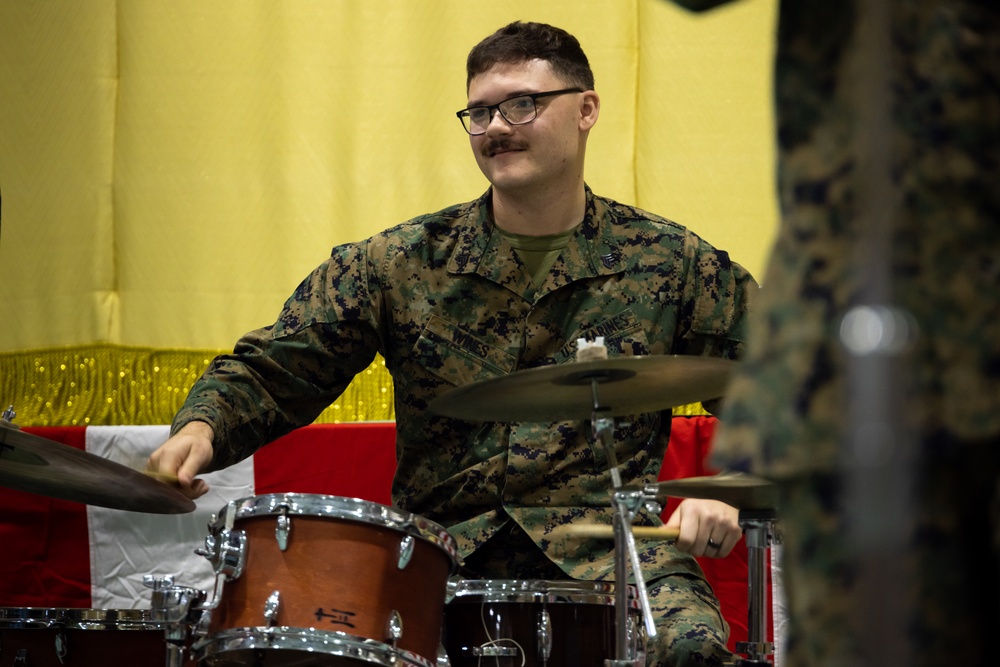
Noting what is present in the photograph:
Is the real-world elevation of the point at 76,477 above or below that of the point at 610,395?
below

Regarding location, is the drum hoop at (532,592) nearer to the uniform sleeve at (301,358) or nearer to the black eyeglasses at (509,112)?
the uniform sleeve at (301,358)

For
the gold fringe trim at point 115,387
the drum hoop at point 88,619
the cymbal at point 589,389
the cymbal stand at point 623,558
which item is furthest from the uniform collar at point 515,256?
the drum hoop at point 88,619

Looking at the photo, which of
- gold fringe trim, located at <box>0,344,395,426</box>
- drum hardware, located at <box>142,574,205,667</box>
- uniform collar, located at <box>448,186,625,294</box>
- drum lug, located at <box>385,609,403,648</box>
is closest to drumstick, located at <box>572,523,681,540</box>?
drum lug, located at <box>385,609,403,648</box>

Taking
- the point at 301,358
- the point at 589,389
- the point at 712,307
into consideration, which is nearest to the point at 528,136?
the point at 712,307

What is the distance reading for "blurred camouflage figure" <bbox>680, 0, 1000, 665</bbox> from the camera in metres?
0.65

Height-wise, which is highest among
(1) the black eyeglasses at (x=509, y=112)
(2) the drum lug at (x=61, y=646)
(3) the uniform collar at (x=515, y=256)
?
(1) the black eyeglasses at (x=509, y=112)

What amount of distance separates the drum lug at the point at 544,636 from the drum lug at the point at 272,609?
384 mm

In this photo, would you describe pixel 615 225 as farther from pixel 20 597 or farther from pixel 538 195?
pixel 20 597

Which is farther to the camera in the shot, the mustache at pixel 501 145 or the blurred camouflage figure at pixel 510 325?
the mustache at pixel 501 145

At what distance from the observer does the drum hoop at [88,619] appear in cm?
175

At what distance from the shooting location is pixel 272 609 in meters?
1.42

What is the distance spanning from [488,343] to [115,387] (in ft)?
3.34

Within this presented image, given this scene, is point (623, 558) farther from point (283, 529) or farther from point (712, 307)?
point (712, 307)

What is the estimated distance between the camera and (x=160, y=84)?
2.76 metres
